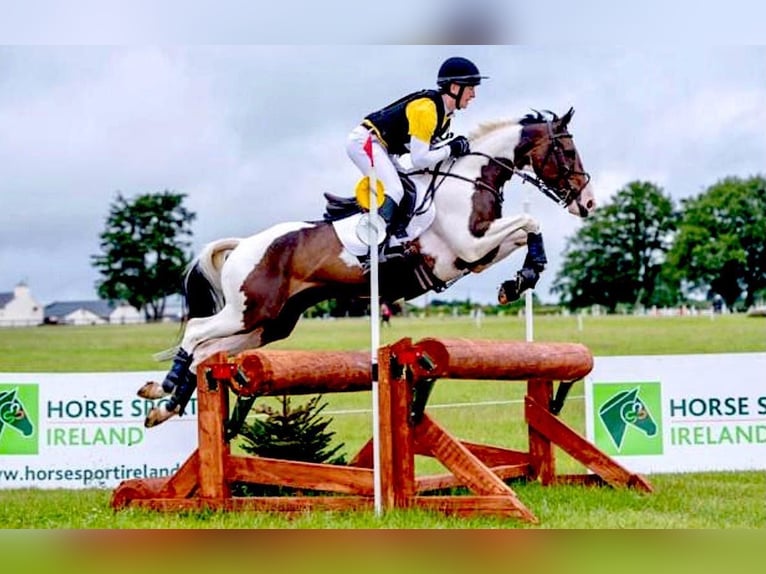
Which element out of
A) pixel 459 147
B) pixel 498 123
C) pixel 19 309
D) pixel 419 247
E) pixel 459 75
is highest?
pixel 459 75

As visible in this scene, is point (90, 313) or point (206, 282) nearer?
point (206, 282)

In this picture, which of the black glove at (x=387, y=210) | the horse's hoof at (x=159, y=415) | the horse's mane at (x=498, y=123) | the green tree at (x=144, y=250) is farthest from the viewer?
the green tree at (x=144, y=250)

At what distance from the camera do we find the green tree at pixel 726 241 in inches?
317

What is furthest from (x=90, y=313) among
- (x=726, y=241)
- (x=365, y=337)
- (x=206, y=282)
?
(x=726, y=241)

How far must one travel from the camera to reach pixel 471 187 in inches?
180

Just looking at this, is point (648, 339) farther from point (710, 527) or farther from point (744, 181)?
point (710, 527)

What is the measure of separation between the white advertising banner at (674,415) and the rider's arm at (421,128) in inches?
72.8

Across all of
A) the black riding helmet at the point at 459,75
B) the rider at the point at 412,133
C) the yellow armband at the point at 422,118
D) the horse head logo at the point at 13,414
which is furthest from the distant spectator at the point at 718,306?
the horse head logo at the point at 13,414

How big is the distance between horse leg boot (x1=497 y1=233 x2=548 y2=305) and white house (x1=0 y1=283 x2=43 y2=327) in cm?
373

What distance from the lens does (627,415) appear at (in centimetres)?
587

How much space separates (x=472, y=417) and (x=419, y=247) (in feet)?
7.51

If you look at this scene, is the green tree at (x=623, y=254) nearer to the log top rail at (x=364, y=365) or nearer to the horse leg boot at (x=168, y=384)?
the log top rail at (x=364, y=365)

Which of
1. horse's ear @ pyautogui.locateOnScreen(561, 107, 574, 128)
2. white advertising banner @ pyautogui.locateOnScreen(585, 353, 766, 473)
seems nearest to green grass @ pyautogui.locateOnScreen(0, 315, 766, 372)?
white advertising banner @ pyautogui.locateOnScreen(585, 353, 766, 473)

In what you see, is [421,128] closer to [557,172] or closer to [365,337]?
[557,172]
